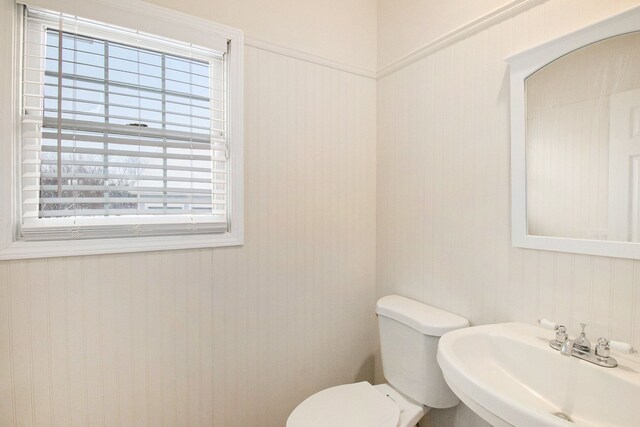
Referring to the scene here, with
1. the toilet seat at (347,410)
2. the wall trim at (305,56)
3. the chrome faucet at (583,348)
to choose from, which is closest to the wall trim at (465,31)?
Answer: the wall trim at (305,56)

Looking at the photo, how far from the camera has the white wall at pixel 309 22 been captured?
1457 mm

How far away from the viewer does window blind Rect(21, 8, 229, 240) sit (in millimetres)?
1170

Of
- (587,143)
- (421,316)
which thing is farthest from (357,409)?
(587,143)

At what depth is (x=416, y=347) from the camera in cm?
138

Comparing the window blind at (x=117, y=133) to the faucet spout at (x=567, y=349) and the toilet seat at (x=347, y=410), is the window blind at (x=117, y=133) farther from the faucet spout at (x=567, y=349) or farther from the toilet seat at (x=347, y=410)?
the faucet spout at (x=567, y=349)

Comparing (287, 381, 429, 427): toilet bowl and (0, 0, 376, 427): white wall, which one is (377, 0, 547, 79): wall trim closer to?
(0, 0, 376, 427): white wall

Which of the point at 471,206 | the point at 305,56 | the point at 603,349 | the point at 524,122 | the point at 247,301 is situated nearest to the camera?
the point at 603,349

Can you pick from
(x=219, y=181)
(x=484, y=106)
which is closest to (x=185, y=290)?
(x=219, y=181)

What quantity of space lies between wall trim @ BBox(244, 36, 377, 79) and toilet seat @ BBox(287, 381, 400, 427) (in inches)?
60.8

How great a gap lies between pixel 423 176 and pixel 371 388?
0.99 metres

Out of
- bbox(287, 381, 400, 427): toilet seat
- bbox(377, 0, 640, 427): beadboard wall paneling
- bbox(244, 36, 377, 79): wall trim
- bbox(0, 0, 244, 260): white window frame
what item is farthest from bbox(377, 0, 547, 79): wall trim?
bbox(287, 381, 400, 427): toilet seat

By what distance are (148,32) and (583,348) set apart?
183cm

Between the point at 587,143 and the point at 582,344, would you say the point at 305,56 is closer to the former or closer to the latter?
the point at 587,143

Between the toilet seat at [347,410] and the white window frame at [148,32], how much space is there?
2.39ft
